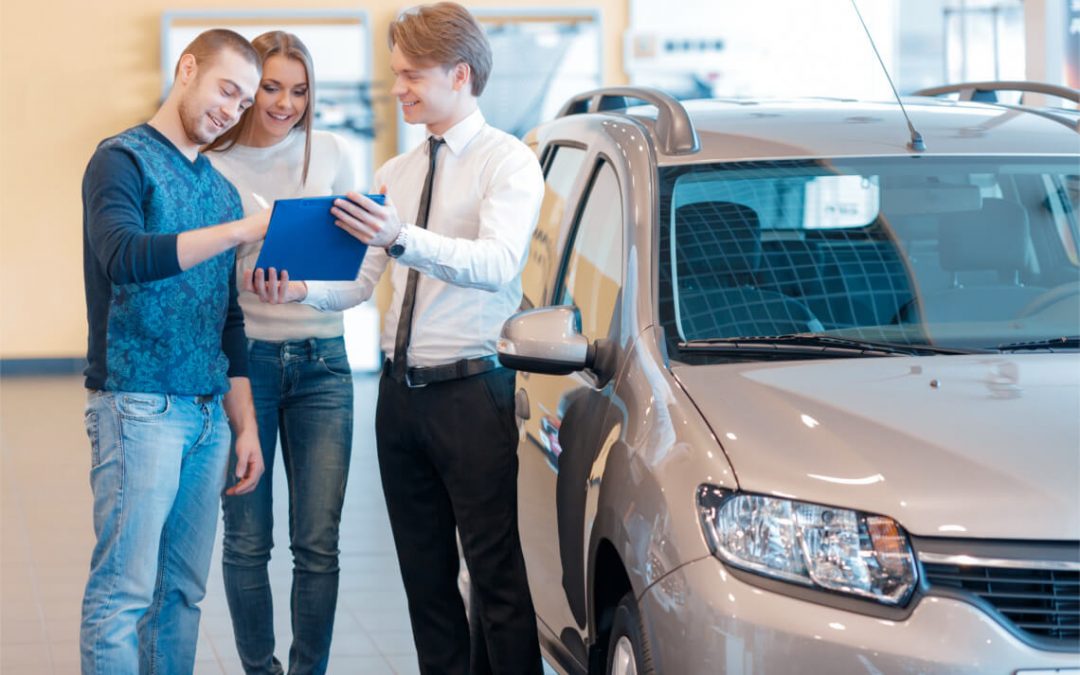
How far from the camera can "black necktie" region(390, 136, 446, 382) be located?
3.15 meters

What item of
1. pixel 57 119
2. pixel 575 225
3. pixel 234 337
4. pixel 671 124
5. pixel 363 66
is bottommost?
pixel 234 337

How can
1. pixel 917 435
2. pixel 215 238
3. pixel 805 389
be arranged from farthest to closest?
1. pixel 215 238
2. pixel 805 389
3. pixel 917 435

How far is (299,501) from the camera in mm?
3557

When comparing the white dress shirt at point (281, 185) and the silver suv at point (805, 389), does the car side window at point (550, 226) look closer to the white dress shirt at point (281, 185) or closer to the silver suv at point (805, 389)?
the silver suv at point (805, 389)

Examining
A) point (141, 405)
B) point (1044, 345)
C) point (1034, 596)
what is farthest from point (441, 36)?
point (1034, 596)

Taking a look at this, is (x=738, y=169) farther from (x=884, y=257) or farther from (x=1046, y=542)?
(x=1046, y=542)

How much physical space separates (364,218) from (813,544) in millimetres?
1116

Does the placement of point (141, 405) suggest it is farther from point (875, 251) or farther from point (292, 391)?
point (875, 251)

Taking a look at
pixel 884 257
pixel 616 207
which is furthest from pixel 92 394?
pixel 884 257

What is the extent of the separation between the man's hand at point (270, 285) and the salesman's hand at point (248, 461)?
34 cm

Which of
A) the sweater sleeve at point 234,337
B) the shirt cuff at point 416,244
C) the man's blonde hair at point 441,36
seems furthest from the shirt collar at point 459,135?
the sweater sleeve at point 234,337

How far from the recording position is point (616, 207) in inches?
124

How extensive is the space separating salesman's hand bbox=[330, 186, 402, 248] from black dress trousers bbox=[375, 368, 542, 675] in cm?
45

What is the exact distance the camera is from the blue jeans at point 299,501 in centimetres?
349
